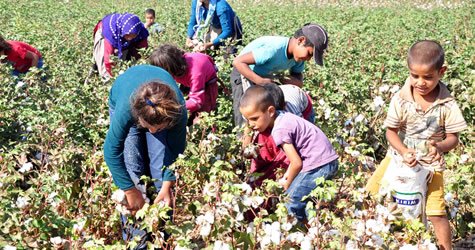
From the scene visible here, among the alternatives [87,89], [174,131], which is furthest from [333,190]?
[87,89]

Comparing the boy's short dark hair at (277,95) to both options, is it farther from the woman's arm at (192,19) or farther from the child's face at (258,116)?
the woman's arm at (192,19)

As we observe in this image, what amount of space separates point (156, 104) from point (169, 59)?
4.03 feet

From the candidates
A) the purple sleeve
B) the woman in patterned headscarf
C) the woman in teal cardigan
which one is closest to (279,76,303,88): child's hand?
the purple sleeve

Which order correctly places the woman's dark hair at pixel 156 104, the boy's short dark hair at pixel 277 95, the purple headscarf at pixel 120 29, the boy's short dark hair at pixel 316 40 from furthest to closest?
1. the purple headscarf at pixel 120 29
2. the boy's short dark hair at pixel 316 40
3. the boy's short dark hair at pixel 277 95
4. the woman's dark hair at pixel 156 104

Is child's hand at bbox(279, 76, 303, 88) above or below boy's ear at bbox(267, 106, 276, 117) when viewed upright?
below

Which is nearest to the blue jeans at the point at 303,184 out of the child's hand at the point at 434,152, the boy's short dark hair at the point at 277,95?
the boy's short dark hair at the point at 277,95

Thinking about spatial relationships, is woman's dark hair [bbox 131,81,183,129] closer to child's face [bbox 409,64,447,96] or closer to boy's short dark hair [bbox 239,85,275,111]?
boy's short dark hair [bbox 239,85,275,111]

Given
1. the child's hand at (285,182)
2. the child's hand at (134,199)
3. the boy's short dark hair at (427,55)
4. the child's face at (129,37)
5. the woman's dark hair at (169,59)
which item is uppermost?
the boy's short dark hair at (427,55)

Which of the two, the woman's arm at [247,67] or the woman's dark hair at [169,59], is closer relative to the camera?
the woman's dark hair at [169,59]

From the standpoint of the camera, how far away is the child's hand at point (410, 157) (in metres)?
3.08

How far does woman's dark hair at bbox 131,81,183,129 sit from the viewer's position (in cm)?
274

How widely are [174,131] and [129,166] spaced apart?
14.7 inches

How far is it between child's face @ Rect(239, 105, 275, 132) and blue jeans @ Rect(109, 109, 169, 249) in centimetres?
55

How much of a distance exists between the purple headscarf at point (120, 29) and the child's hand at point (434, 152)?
319 cm
